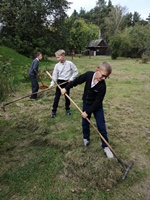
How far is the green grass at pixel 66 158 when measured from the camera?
8.33 feet

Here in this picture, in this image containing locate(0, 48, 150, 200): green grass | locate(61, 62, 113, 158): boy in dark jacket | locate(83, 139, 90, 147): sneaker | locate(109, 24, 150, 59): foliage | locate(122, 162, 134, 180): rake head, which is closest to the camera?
locate(0, 48, 150, 200): green grass

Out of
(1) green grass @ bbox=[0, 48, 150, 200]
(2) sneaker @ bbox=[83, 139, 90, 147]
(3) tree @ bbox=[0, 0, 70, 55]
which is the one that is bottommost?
(1) green grass @ bbox=[0, 48, 150, 200]

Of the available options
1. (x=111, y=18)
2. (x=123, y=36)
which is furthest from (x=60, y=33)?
(x=111, y=18)

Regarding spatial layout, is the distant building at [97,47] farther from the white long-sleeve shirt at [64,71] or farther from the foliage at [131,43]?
the white long-sleeve shirt at [64,71]

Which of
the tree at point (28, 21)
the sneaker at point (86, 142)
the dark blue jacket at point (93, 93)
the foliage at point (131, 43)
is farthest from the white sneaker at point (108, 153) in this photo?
the foliage at point (131, 43)

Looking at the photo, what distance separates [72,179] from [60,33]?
1938cm

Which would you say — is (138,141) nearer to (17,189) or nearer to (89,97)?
(89,97)

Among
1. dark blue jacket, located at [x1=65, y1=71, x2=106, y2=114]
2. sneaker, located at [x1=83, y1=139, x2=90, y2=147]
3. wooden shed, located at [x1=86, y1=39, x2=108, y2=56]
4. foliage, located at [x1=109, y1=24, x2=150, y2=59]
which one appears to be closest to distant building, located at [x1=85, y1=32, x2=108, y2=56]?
wooden shed, located at [x1=86, y1=39, x2=108, y2=56]

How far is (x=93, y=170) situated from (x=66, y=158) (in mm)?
536

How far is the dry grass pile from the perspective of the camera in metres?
2.63

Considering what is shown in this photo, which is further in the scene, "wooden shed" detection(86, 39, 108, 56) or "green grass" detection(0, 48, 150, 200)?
"wooden shed" detection(86, 39, 108, 56)

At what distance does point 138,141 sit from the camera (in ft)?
12.6

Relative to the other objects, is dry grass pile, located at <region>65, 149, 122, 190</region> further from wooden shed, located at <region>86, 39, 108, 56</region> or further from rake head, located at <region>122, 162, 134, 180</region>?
wooden shed, located at <region>86, 39, 108, 56</region>

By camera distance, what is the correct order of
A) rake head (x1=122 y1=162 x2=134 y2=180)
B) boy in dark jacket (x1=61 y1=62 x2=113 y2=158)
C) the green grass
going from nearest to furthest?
the green grass → rake head (x1=122 y1=162 x2=134 y2=180) → boy in dark jacket (x1=61 y1=62 x2=113 y2=158)
